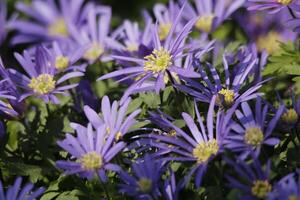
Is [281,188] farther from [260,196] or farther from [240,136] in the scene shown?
[240,136]

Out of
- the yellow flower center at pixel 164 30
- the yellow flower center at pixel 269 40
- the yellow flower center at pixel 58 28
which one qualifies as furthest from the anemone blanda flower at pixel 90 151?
the yellow flower center at pixel 58 28

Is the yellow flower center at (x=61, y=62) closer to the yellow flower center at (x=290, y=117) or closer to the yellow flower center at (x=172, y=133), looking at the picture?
the yellow flower center at (x=172, y=133)

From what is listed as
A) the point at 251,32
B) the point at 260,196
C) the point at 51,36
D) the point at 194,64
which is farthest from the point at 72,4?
the point at 260,196

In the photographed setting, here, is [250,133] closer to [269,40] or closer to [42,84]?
[42,84]

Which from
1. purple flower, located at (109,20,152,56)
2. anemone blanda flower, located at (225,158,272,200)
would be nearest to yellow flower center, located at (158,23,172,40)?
purple flower, located at (109,20,152,56)

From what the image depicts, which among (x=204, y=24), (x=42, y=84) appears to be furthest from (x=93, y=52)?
(x=42, y=84)
